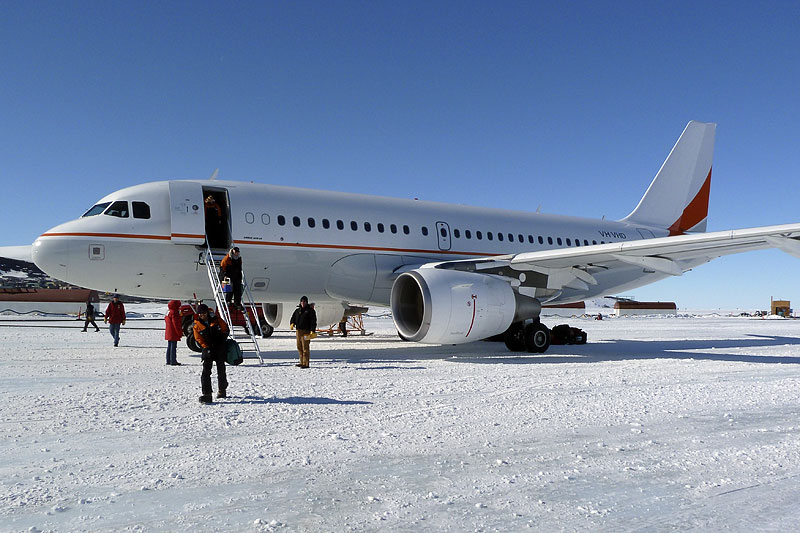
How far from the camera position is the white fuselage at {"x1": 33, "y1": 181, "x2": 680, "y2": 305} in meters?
11.3

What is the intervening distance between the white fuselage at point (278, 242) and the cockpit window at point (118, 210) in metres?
0.08

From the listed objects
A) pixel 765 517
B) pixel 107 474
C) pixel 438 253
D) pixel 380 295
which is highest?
pixel 438 253

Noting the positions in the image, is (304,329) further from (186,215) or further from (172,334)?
(186,215)

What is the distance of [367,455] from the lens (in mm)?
4301

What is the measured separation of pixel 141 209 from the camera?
1155 cm

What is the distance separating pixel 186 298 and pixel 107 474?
9360 millimetres

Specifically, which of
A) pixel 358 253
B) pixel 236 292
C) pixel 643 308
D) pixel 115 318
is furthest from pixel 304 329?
pixel 643 308

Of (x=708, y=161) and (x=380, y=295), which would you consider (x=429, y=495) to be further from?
(x=708, y=161)

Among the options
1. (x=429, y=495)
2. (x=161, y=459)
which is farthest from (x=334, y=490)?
(x=161, y=459)

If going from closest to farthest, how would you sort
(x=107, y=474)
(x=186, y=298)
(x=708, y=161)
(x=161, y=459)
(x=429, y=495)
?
(x=429, y=495) → (x=107, y=474) → (x=161, y=459) → (x=186, y=298) → (x=708, y=161)

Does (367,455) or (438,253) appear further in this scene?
(438,253)

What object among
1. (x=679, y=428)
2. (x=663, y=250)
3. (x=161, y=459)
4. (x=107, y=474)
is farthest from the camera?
(x=663, y=250)

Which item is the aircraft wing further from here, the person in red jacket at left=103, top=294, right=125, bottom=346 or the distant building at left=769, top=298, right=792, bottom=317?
the distant building at left=769, top=298, right=792, bottom=317

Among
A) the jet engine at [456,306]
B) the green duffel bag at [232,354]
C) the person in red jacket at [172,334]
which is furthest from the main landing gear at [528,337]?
the green duffel bag at [232,354]
